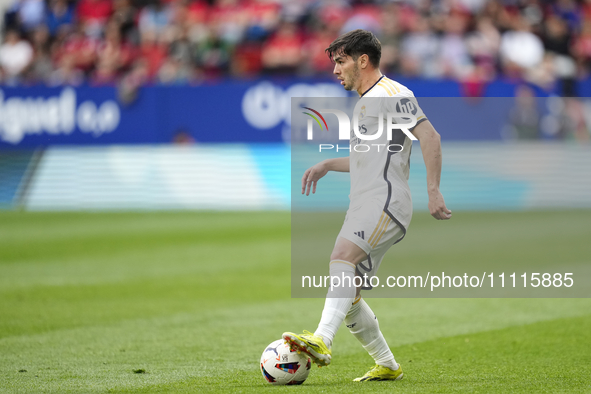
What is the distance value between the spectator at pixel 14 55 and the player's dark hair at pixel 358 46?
15999 millimetres

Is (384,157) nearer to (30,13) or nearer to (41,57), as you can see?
(41,57)

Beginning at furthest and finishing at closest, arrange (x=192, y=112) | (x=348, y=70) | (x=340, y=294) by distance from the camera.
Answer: (x=192, y=112)
(x=348, y=70)
(x=340, y=294)

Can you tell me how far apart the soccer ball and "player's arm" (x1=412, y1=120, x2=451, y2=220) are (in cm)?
116

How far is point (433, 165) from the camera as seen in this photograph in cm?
436

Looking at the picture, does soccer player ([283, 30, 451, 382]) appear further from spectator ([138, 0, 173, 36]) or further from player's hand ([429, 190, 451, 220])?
spectator ([138, 0, 173, 36])

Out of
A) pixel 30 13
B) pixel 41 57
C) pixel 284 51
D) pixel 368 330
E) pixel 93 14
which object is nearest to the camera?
pixel 368 330

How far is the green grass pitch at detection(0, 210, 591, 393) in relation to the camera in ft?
16.3

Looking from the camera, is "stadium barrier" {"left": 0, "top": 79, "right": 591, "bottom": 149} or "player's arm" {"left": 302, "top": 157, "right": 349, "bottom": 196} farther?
"stadium barrier" {"left": 0, "top": 79, "right": 591, "bottom": 149}

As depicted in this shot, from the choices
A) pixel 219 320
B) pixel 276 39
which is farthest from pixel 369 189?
pixel 276 39

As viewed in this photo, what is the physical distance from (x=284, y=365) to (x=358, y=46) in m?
1.93

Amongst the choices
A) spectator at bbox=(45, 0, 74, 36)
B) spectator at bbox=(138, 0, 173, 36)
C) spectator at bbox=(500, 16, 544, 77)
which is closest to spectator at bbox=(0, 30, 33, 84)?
spectator at bbox=(45, 0, 74, 36)

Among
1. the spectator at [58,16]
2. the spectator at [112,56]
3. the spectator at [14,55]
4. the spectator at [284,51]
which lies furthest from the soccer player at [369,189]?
the spectator at [58,16]

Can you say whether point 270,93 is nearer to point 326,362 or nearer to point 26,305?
point 26,305

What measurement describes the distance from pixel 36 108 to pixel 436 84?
8.73m
